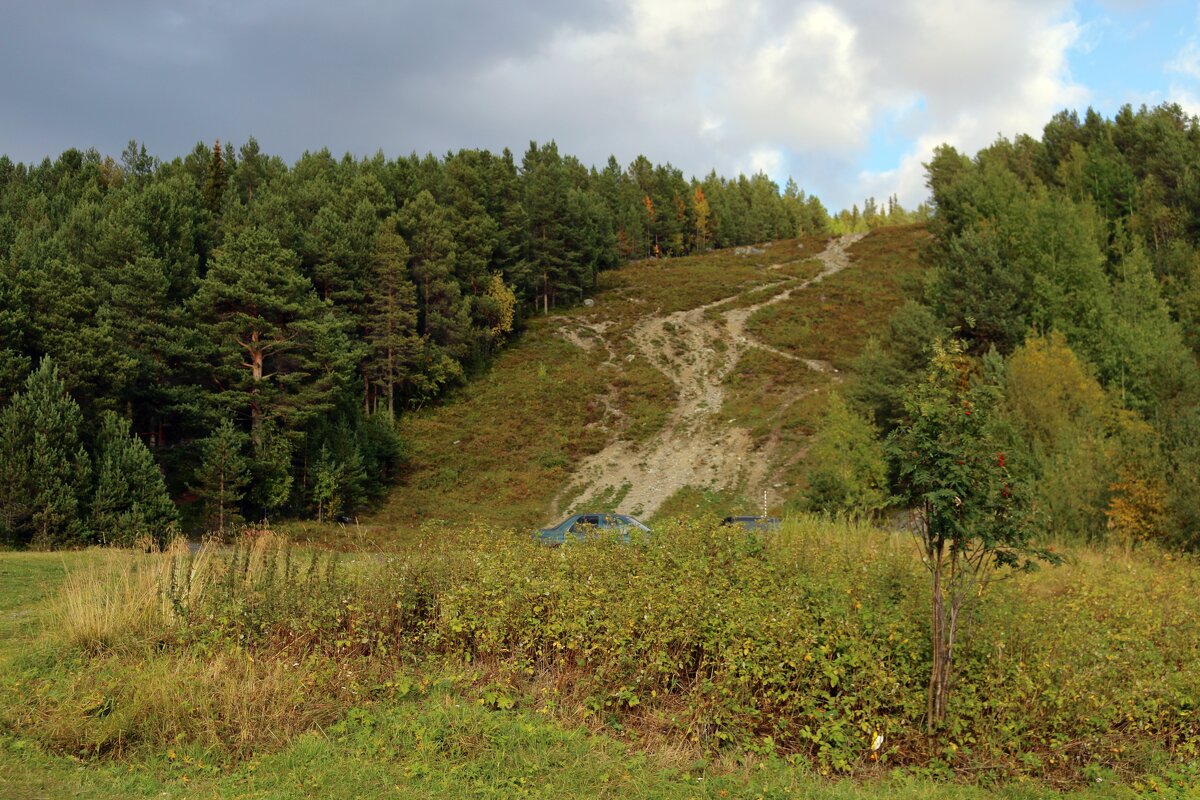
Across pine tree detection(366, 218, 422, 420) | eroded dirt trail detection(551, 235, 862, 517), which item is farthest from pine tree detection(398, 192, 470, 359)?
eroded dirt trail detection(551, 235, 862, 517)

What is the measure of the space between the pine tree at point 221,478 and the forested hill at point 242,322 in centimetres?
8

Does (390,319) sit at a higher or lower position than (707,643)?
higher

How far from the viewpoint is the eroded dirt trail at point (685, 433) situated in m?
36.8

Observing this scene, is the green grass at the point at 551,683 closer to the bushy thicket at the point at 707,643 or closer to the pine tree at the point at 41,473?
the bushy thicket at the point at 707,643

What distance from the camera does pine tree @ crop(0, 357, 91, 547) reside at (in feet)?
75.0

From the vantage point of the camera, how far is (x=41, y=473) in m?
23.2

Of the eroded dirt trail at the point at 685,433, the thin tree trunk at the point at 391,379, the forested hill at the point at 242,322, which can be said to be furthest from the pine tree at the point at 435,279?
the eroded dirt trail at the point at 685,433

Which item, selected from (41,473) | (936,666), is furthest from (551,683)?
(41,473)

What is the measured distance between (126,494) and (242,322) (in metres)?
10.7

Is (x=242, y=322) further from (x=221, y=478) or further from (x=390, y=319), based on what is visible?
(x=390, y=319)

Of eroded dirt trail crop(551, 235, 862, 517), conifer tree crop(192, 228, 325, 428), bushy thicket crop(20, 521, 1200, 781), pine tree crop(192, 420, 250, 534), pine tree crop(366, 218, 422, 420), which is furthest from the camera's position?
pine tree crop(366, 218, 422, 420)

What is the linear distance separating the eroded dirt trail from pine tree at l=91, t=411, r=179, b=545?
15.8 m

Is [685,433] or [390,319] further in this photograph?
[390,319]

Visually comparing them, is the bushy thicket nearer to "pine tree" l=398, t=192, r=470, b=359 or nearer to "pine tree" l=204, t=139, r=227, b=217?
"pine tree" l=398, t=192, r=470, b=359
